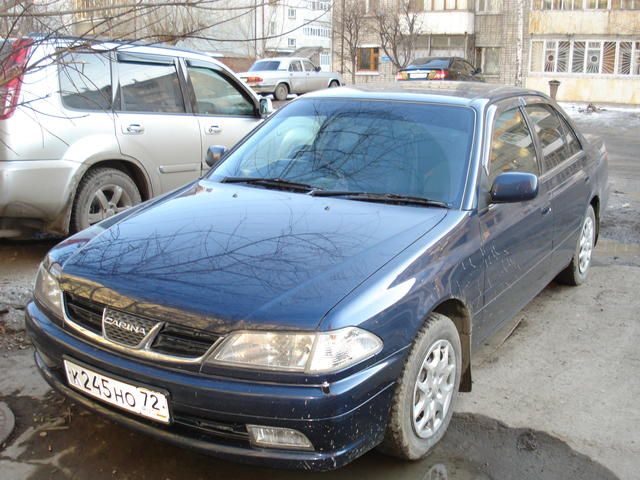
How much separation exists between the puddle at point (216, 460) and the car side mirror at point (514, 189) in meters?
1.13

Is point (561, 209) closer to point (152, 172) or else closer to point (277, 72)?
point (152, 172)

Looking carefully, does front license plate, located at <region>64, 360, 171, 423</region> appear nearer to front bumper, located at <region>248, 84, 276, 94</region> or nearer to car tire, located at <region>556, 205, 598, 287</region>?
car tire, located at <region>556, 205, 598, 287</region>

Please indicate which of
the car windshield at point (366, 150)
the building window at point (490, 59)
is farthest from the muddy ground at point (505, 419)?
the building window at point (490, 59)

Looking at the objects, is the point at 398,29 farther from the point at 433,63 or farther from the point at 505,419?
the point at 505,419

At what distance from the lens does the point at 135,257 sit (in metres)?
2.92

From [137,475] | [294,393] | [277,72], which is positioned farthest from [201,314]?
[277,72]

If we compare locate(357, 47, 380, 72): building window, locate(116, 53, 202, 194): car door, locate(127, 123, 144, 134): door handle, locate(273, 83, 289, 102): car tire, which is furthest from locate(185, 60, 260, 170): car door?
locate(357, 47, 380, 72): building window

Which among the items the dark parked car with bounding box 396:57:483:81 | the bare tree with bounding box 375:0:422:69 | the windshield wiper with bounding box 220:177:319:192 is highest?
the bare tree with bounding box 375:0:422:69

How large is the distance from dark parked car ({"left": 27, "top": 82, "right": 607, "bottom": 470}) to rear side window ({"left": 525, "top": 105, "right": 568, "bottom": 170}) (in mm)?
146

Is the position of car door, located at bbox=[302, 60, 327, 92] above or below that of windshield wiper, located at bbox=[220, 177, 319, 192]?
above

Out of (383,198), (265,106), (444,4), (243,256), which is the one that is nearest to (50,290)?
(243,256)

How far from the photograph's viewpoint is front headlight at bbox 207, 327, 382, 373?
7.98ft

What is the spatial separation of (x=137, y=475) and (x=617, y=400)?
2.43 m

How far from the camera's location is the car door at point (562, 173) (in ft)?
14.4
